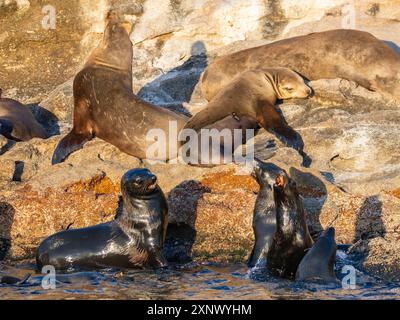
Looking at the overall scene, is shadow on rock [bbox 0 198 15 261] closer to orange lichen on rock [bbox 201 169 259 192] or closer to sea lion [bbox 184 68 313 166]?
orange lichen on rock [bbox 201 169 259 192]

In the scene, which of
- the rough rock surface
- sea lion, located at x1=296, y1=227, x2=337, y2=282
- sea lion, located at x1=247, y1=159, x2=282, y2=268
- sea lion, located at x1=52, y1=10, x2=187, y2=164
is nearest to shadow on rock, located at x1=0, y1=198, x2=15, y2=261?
the rough rock surface

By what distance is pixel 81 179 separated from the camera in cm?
866

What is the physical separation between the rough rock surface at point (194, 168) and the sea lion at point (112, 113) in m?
0.18

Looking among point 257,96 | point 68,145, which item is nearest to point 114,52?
point 68,145

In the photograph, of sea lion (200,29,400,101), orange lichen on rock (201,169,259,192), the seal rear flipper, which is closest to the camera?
orange lichen on rock (201,169,259,192)

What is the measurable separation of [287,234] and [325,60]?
16.3ft

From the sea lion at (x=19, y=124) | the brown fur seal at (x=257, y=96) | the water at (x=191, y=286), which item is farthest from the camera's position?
the sea lion at (x=19, y=124)

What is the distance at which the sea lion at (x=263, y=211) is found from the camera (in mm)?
7555

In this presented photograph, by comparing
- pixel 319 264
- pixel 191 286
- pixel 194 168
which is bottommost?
pixel 191 286

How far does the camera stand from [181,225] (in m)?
8.21

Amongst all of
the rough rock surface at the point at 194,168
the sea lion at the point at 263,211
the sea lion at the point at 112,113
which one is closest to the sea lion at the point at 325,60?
the rough rock surface at the point at 194,168

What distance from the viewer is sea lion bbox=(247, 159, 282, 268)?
24.8 feet

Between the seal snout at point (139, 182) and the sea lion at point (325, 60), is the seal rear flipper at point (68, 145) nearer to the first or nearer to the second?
the seal snout at point (139, 182)

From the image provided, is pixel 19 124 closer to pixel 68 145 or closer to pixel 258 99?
pixel 68 145
